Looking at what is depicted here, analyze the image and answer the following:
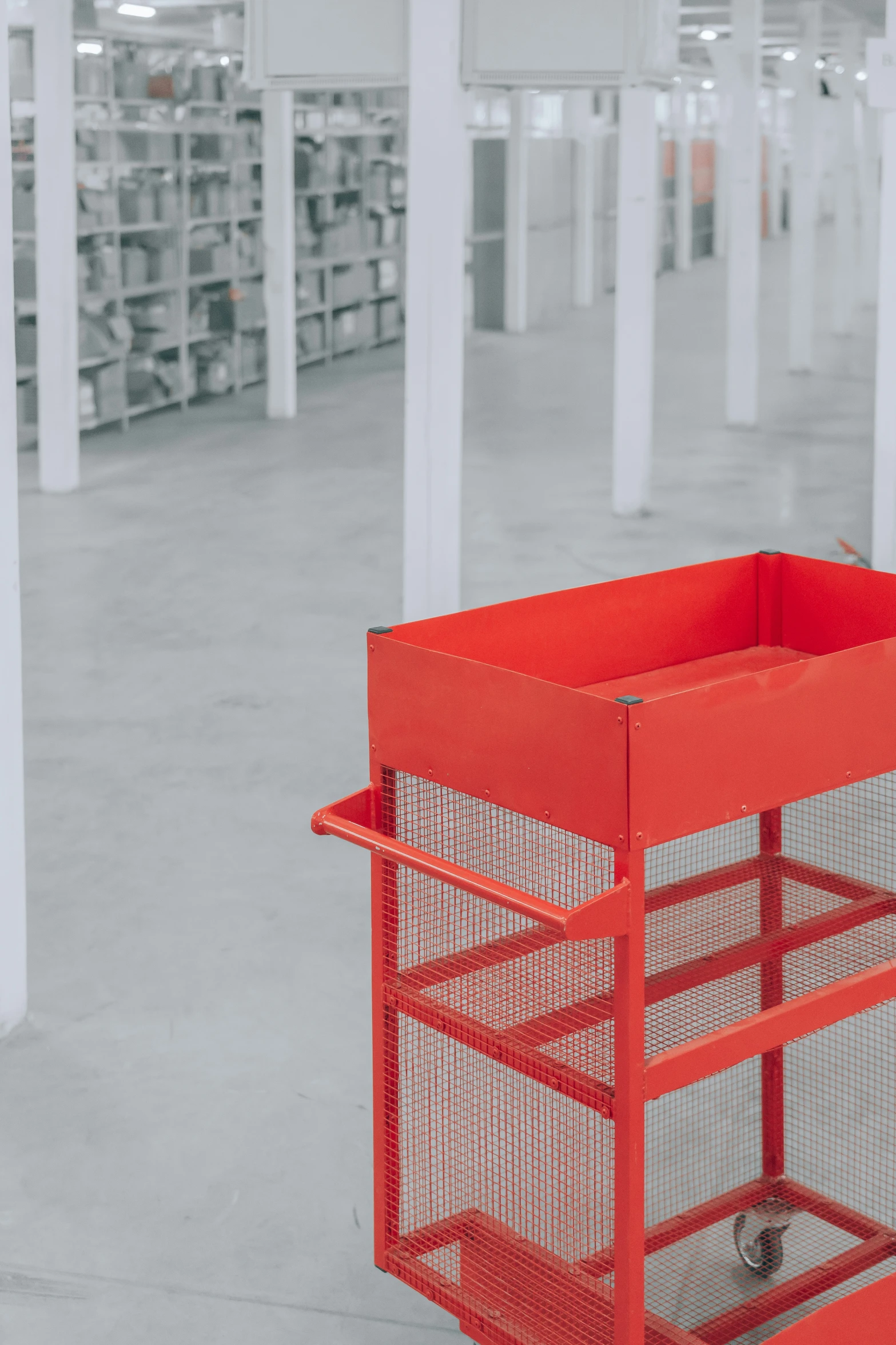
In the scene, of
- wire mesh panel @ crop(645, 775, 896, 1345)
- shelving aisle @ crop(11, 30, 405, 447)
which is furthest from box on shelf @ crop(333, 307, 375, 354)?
wire mesh panel @ crop(645, 775, 896, 1345)

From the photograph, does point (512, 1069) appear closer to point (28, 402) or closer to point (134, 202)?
point (28, 402)

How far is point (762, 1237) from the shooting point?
2.60 meters

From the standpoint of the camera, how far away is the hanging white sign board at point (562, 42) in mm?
5434

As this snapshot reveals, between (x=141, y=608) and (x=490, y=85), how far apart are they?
9.02ft

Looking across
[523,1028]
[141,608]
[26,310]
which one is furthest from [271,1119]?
[26,310]

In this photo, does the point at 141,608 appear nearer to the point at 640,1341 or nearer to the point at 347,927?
the point at 347,927

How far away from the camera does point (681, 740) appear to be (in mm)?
2031

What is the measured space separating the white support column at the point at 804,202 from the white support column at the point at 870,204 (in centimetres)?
249

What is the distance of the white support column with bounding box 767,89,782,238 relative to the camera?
2688 cm

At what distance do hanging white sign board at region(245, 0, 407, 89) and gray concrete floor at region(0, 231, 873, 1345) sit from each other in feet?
7.01

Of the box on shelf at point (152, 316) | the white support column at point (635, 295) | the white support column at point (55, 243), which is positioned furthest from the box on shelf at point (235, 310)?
the white support column at point (635, 295)

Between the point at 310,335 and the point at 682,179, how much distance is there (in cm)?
1097

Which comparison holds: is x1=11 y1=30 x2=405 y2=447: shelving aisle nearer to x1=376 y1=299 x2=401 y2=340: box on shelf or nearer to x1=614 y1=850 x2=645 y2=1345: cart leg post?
x1=376 y1=299 x2=401 y2=340: box on shelf

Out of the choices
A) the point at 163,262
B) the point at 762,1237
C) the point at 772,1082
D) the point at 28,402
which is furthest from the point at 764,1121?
the point at 163,262
